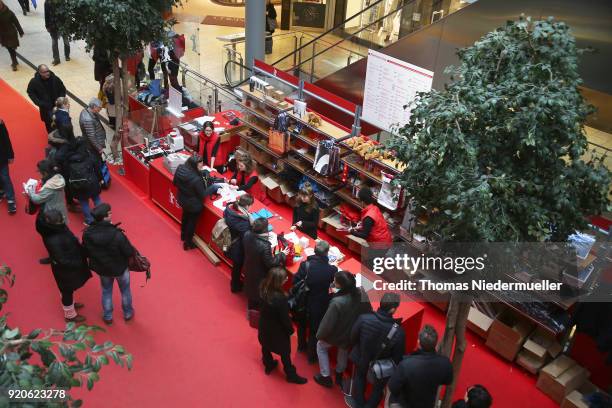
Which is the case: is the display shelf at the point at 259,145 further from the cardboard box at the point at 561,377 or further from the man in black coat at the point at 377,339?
the cardboard box at the point at 561,377

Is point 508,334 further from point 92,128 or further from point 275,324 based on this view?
point 92,128

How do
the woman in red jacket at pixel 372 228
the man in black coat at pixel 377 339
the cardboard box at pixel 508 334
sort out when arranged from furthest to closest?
the woman in red jacket at pixel 372 228 < the cardboard box at pixel 508 334 < the man in black coat at pixel 377 339

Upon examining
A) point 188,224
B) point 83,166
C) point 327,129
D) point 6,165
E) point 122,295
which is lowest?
point 122,295

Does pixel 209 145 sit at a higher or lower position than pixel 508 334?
higher

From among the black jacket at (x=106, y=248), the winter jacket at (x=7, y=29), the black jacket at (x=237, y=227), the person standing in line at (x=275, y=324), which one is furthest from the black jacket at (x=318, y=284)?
the winter jacket at (x=7, y=29)

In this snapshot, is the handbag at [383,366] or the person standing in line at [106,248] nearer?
the handbag at [383,366]

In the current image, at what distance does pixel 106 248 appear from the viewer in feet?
19.7

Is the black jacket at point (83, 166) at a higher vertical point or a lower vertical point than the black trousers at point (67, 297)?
higher

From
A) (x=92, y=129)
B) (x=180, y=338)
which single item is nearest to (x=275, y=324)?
(x=180, y=338)

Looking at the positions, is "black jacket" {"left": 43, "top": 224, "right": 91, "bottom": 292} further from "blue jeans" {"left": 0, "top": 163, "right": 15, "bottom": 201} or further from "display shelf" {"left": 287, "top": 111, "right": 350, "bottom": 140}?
"display shelf" {"left": 287, "top": 111, "right": 350, "bottom": 140}

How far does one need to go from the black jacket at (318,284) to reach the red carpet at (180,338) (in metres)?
0.85

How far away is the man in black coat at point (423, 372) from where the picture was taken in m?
4.64

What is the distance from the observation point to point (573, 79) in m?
4.02

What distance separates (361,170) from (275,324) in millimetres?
3158
